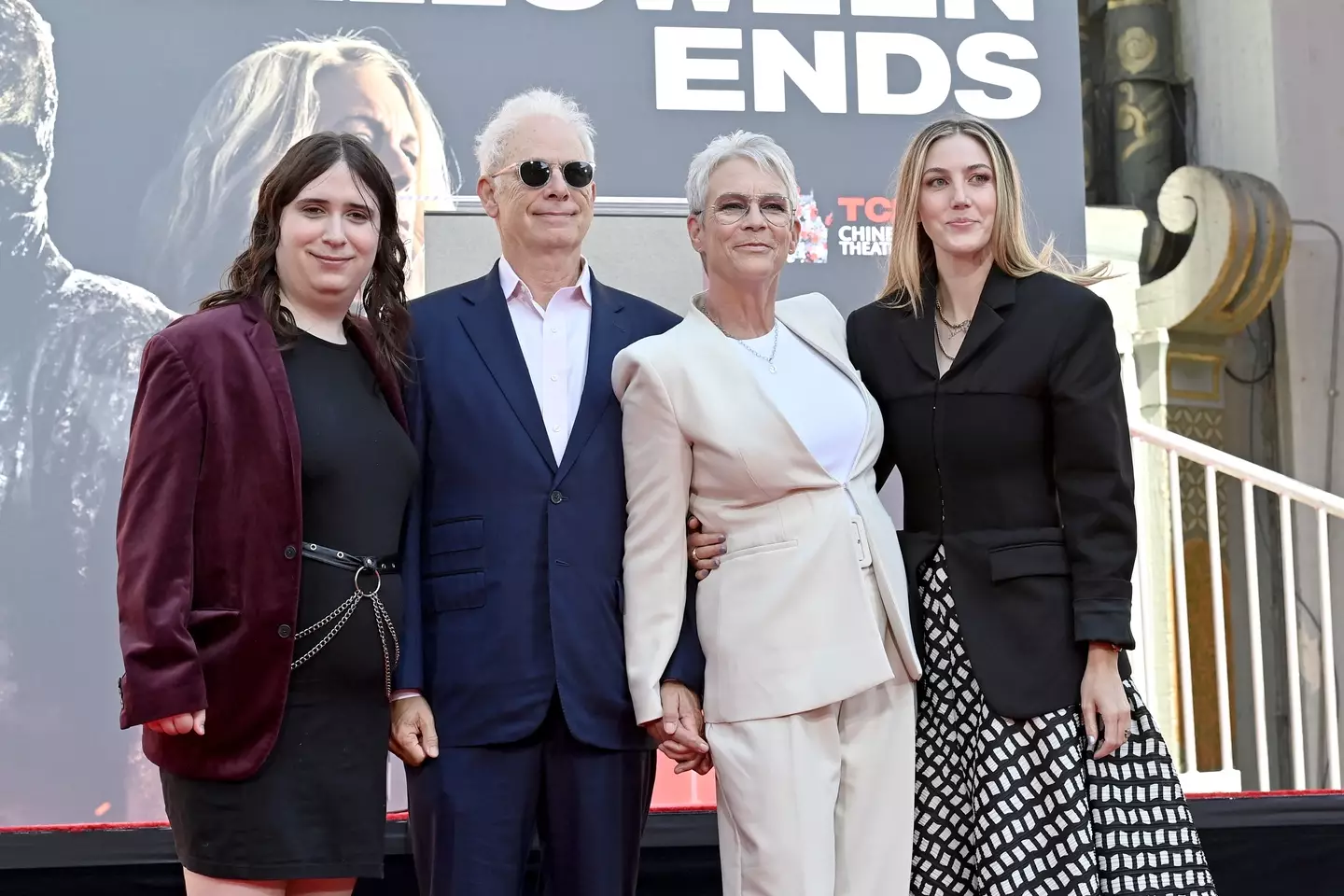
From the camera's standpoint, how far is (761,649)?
2150 mm

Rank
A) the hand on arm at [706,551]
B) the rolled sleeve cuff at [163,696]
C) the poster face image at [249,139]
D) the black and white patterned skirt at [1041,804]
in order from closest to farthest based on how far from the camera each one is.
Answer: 1. the rolled sleeve cuff at [163,696]
2. the black and white patterned skirt at [1041,804]
3. the hand on arm at [706,551]
4. the poster face image at [249,139]

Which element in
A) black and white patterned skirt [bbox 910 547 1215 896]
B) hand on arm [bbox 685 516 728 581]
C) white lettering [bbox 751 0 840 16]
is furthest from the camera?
white lettering [bbox 751 0 840 16]

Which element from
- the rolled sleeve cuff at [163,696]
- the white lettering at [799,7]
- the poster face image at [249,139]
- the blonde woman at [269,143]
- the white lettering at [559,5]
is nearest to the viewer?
the rolled sleeve cuff at [163,696]

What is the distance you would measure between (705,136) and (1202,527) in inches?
152

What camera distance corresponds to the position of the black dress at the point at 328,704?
1.96 meters

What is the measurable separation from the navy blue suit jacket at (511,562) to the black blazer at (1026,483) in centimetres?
44

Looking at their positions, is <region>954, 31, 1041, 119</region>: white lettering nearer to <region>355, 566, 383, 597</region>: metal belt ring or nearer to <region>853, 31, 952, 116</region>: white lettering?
<region>853, 31, 952, 116</region>: white lettering

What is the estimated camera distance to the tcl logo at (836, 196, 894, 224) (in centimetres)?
455

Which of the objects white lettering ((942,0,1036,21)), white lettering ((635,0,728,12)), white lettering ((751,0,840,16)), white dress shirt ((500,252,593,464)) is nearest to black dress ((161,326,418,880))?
white dress shirt ((500,252,593,464))

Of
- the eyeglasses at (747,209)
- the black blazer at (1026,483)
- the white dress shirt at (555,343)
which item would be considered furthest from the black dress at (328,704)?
the black blazer at (1026,483)

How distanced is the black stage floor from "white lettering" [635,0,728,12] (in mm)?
2579

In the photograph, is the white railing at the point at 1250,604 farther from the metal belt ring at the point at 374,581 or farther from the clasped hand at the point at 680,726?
the metal belt ring at the point at 374,581

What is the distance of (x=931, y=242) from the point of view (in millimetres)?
2473

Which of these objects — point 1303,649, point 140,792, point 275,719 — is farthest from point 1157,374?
point 275,719
